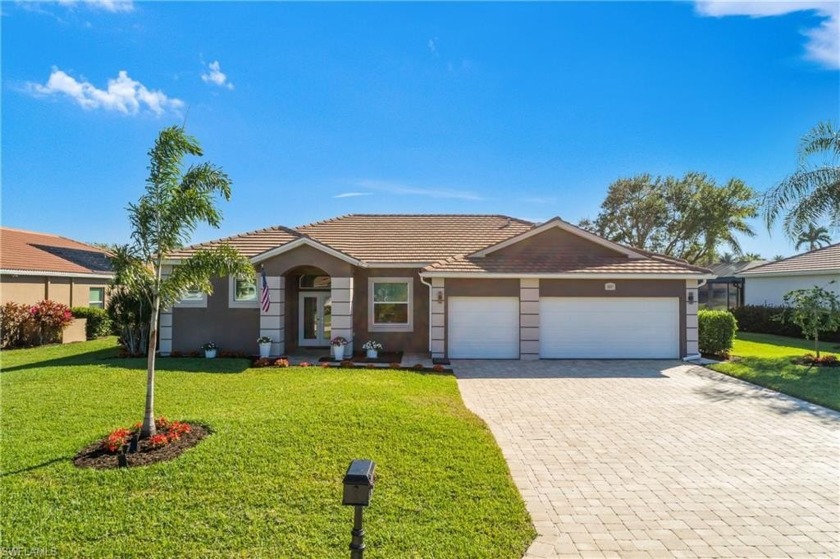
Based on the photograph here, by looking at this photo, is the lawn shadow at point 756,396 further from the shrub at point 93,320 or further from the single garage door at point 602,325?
the shrub at point 93,320

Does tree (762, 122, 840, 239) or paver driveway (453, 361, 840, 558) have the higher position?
tree (762, 122, 840, 239)

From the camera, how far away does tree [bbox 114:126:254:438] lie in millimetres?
6449

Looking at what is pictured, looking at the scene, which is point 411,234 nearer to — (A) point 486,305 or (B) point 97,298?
(A) point 486,305

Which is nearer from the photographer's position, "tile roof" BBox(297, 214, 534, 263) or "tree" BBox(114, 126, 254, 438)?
"tree" BBox(114, 126, 254, 438)

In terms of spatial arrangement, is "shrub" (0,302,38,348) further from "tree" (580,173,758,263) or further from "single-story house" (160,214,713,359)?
"tree" (580,173,758,263)

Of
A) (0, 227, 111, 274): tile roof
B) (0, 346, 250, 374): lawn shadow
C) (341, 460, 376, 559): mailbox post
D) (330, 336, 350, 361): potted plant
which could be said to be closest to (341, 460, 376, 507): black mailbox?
(341, 460, 376, 559): mailbox post

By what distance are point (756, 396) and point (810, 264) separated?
16961 mm

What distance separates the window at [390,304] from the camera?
15391 millimetres

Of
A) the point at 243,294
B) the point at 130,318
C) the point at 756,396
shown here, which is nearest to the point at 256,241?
the point at 243,294

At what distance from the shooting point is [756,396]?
9930 millimetres

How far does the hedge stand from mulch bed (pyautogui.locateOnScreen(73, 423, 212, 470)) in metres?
26.0

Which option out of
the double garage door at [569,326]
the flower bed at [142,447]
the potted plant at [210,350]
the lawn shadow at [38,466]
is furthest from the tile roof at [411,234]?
the lawn shadow at [38,466]

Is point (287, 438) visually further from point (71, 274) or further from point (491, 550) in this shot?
point (71, 274)

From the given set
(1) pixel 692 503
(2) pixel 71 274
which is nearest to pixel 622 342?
(1) pixel 692 503
